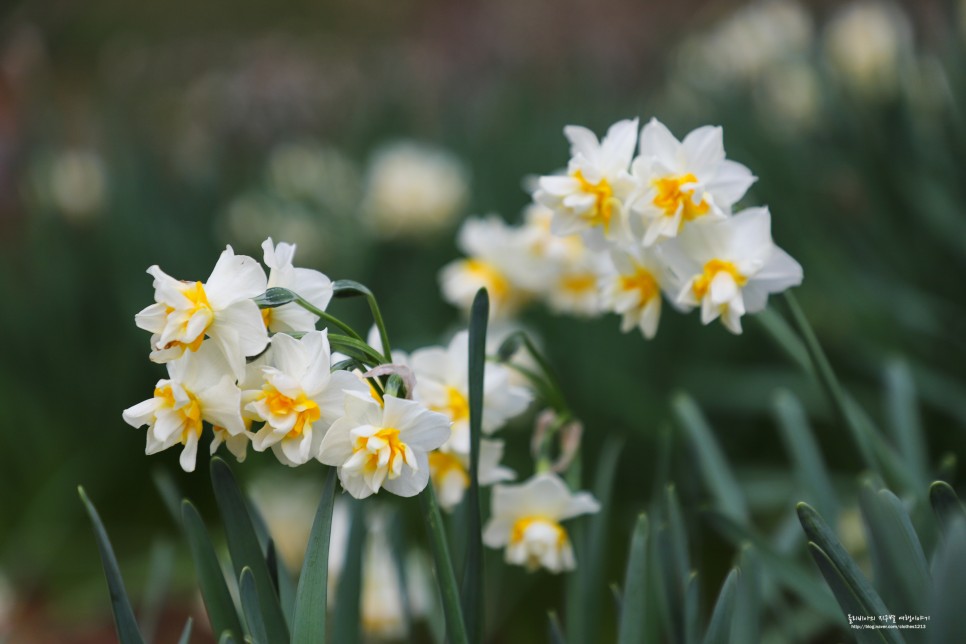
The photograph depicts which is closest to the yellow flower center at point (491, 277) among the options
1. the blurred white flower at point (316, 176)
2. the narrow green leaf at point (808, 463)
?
the narrow green leaf at point (808, 463)

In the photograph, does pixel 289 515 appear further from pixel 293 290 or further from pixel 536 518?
pixel 293 290

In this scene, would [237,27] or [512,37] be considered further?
[237,27]

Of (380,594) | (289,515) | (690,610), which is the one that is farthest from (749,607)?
(289,515)

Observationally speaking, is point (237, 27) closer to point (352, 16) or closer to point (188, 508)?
point (352, 16)

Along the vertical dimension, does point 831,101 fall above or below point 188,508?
above

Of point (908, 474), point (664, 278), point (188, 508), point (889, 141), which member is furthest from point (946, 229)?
point (188, 508)

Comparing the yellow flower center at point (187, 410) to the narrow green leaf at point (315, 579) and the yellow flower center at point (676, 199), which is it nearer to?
the narrow green leaf at point (315, 579)
